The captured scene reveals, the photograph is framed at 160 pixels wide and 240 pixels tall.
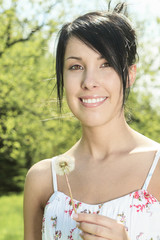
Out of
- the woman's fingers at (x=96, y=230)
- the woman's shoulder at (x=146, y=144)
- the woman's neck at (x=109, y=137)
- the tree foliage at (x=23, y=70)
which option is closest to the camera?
the woman's fingers at (x=96, y=230)

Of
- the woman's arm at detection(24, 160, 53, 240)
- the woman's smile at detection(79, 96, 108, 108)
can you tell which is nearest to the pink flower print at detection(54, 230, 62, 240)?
the woman's arm at detection(24, 160, 53, 240)

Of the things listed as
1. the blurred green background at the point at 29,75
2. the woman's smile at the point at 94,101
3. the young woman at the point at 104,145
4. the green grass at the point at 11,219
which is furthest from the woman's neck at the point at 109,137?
the green grass at the point at 11,219

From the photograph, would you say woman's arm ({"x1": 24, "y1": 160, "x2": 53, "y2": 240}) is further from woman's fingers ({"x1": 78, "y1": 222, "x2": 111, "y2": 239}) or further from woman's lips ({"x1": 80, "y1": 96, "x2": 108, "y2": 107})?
woman's fingers ({"x1": 78, "y1": 222, "x2": 111, "y2": 239})

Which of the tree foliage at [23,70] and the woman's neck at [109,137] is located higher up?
the woman's neck at [109,137]

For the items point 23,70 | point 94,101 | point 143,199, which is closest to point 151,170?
point 143,199

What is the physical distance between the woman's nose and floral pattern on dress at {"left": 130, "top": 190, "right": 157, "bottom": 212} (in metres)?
0.52

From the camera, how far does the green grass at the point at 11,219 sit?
29.9ft

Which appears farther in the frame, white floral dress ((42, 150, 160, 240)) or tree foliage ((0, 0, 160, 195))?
tree foliage ((0, 0, 160, 195))

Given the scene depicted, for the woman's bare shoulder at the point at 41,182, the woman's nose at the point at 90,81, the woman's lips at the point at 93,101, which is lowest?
the woman's bare shoulder at the point at 41,182

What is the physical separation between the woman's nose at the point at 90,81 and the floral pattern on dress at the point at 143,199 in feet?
1.71

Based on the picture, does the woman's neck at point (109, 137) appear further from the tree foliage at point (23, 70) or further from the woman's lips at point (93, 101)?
the tree foliage at point (23, 70)

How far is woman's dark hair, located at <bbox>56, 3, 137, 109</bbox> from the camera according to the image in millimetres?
1831

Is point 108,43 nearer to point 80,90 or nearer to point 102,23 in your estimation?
point 102,23

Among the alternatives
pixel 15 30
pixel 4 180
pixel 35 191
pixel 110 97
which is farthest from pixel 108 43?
pixel 4 180
